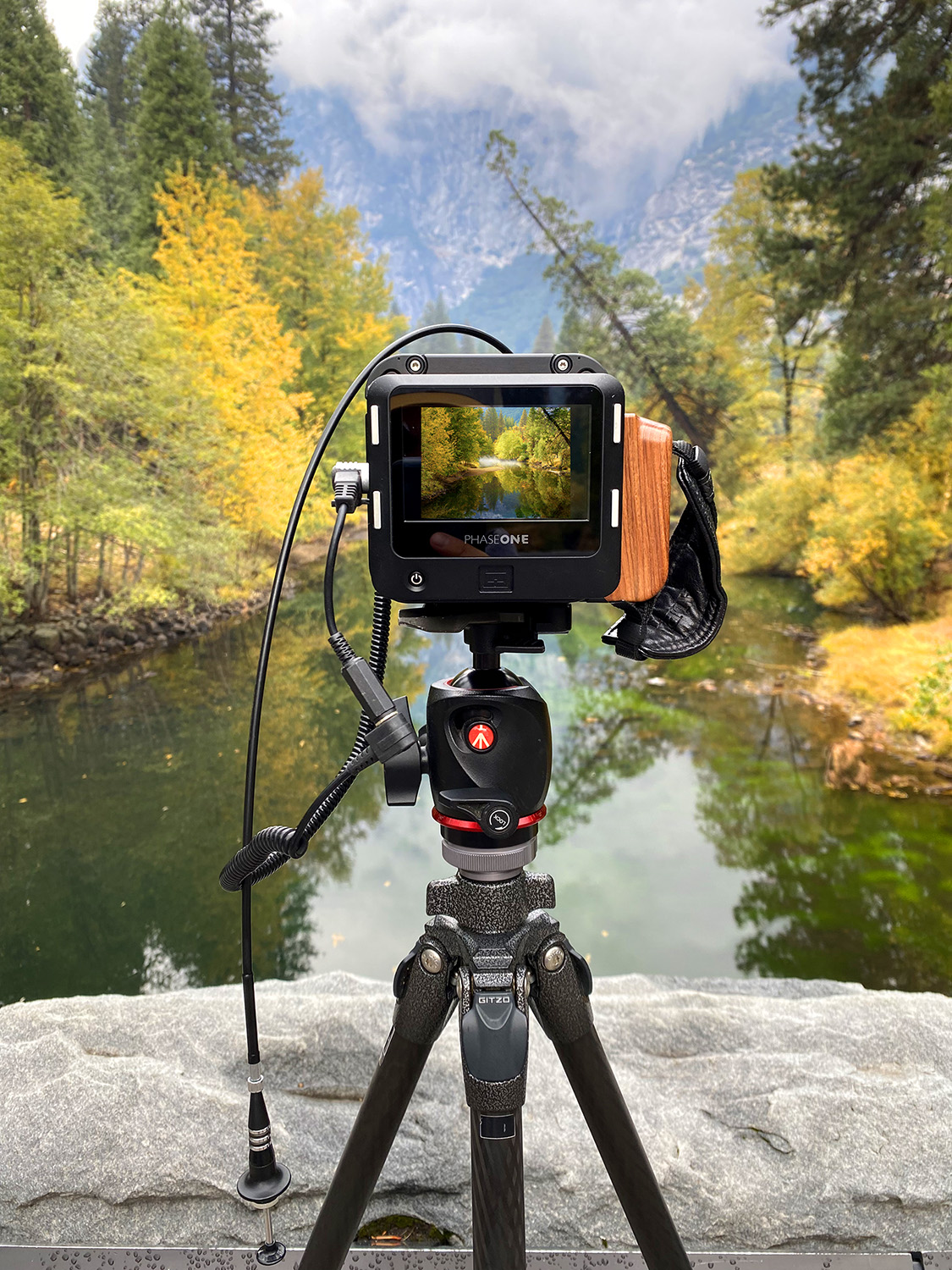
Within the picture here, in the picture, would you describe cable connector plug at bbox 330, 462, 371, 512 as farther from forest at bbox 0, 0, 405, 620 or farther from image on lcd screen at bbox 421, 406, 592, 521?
forest at bbox 0, 0, 405, 620

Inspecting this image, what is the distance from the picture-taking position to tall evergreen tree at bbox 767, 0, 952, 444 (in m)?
4.12

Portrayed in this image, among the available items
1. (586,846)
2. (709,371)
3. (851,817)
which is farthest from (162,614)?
(709,371)

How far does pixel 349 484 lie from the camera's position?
54cm

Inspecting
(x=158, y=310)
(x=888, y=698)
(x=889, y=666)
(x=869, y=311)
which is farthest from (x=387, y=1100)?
(x=869, y=311)

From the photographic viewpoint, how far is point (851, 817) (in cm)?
284

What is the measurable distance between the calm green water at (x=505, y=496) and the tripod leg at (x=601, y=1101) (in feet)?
1.10

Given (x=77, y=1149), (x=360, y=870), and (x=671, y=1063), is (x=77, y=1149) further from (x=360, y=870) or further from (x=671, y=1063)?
(x=360, y=870)

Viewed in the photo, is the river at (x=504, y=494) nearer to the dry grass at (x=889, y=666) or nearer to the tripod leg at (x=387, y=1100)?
the tripod leg at (x=387, y=1100)

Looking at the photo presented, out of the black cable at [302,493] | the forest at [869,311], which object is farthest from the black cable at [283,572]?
the forest at [869,311]

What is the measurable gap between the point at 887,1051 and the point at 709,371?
19.7ft

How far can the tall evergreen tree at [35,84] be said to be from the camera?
385 cm

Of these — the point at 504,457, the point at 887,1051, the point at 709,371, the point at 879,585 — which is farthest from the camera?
the point at 709,371

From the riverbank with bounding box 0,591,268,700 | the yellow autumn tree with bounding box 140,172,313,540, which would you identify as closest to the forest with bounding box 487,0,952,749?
the yellow autumn tree with bounding box 140,172,313,540

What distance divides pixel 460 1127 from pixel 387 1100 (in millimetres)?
621
